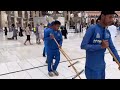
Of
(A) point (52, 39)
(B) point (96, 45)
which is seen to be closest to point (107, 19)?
(B) point (96, 45)

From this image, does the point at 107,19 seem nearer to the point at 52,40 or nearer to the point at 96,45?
the point at 96,45

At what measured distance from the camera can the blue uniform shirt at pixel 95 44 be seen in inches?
83.8

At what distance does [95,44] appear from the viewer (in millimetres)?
2152

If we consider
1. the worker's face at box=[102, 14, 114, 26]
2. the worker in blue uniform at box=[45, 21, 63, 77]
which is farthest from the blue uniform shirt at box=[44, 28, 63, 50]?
the worker's face at box=[102, 14, 114, 26]

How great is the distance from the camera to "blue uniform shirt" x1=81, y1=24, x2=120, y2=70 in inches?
83.8

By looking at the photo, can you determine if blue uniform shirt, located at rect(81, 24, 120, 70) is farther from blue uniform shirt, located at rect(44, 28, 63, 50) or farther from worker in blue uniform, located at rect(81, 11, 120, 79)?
blue uniform shirt, located at rect(44, 28, 63, 50)

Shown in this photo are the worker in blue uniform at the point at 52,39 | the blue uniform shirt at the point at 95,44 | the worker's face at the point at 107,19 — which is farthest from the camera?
the worker in blue uniform at the point at 52,39

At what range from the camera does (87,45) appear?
212cm

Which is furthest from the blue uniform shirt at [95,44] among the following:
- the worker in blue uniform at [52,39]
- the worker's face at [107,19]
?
the worker in blue uniform at [52,39]

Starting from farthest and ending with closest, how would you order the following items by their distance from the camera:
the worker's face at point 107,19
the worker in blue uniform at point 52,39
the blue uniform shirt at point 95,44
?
1. the worker in blue uniform at point 52,39
2. the blue uniform shirt at point 95,44
3. the worker's face at point 107,19

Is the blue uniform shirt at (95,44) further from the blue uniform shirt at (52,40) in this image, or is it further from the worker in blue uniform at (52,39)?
the blue uniform shirt at (52,40)

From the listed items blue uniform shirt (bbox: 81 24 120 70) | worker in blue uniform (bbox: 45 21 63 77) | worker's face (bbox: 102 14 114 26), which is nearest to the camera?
worker's face (bbox: 102 14 114 26)
